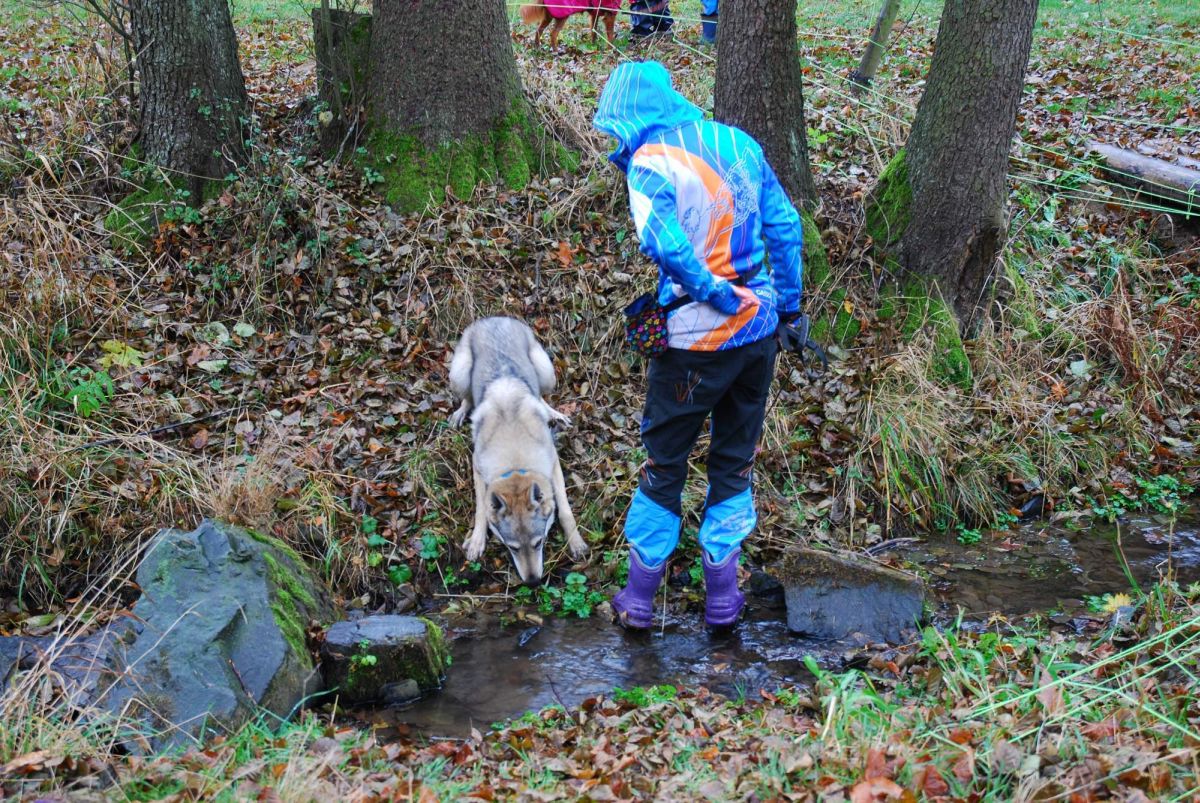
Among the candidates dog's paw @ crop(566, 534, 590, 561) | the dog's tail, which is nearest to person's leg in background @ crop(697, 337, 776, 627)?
dog's paw @ crop(566, 534, 590, 561)

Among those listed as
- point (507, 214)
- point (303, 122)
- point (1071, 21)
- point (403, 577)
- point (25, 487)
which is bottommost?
point (403, 577)

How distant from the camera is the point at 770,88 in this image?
7.45 m

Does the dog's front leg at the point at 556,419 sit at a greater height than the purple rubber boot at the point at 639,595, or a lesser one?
greater

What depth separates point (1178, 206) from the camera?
8906mm

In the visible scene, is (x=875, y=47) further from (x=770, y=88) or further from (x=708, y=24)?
(x=708, y=24)

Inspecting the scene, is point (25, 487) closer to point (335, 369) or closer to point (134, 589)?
point (134, 589)

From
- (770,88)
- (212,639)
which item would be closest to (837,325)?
(770,88)

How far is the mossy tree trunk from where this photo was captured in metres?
7.28

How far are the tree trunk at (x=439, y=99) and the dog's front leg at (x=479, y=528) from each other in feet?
10.1

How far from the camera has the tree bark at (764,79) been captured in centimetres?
727

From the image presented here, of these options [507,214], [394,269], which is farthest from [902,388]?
[394,269]

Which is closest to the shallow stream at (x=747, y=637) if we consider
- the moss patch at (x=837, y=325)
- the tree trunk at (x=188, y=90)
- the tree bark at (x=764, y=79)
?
the moss patch at (x=837, y=325)

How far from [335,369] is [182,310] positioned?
1384 millimetres

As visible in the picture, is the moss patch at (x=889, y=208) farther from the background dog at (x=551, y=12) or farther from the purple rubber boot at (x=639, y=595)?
the background dog at (x=551, y=12)
